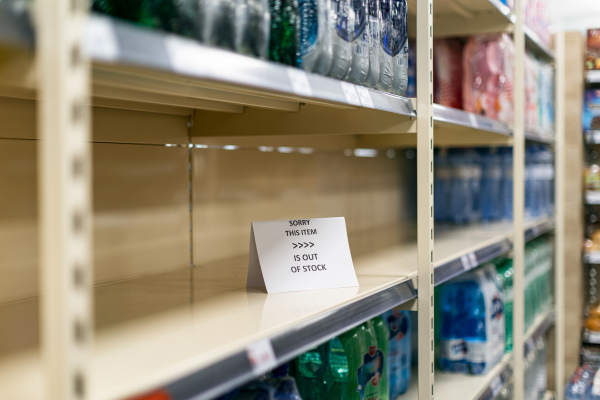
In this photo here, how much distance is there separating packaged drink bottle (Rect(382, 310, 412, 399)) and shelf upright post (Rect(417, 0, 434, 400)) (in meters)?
0.25

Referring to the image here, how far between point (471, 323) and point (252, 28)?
170 cm

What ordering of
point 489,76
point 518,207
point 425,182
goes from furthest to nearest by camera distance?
point 518,207 < point 489,76 < point 425,182

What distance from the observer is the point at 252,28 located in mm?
981

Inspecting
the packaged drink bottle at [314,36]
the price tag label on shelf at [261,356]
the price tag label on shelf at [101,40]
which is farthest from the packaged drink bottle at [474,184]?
the price tag label on shelf at [101,40]

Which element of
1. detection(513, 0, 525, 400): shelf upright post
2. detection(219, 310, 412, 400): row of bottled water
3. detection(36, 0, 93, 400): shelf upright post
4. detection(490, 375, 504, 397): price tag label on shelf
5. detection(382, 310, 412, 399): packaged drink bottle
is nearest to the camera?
detection(36, 0, 93, 400): shelf upright post

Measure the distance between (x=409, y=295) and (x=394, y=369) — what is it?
17.6 inches

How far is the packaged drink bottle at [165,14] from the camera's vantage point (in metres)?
0.86

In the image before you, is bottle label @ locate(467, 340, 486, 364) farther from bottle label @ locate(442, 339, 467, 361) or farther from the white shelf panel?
the white shelf panel

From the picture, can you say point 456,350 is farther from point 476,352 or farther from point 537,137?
point 537,137

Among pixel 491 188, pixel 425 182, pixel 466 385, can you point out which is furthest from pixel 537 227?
pixel 425 182

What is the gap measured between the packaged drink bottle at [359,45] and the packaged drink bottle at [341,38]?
0.02 meters

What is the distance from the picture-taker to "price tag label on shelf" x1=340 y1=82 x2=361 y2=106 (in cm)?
120

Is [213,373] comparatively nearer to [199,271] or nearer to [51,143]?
[51,143]

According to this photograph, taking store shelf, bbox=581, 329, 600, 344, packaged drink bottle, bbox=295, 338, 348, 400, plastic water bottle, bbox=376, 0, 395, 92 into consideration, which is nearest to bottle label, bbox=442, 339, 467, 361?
packaged drink bottle, bbox=295, 338, 348, 400
